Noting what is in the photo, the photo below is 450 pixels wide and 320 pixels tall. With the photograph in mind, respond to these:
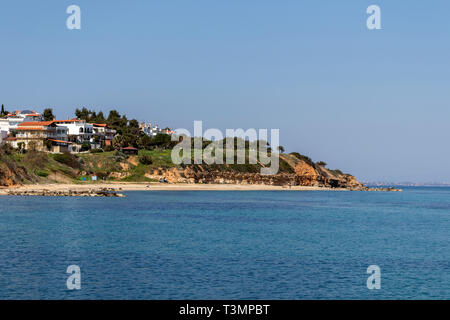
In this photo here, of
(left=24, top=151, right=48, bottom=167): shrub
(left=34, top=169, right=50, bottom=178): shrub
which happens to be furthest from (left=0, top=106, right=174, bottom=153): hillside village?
(left=34, top=169, right=50, bottom=178): shrub

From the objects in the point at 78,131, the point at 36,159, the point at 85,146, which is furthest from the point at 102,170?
the point at 78,131

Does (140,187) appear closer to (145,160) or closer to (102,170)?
(102,170)

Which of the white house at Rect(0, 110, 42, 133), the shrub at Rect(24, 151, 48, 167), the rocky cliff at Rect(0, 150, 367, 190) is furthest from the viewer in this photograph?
the white house at Rect(0, 110, 42, 133)

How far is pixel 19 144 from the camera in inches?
6348

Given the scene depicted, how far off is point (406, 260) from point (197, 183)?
471 ft

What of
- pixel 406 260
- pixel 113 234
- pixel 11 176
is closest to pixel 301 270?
pixel 406 260

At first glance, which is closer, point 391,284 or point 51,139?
point 391,284

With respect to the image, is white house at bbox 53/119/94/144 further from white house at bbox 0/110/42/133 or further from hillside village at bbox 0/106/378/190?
white house at bbox 0/110/42/133

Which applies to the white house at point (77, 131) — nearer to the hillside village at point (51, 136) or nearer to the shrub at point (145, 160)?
the hillside village at point (51, 136)

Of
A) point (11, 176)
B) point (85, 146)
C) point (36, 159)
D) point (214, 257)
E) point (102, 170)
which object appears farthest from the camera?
point (85, 146)

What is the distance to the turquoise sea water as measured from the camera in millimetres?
29172

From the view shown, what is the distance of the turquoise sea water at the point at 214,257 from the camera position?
29172 millimetres

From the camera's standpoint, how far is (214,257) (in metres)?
40.0
